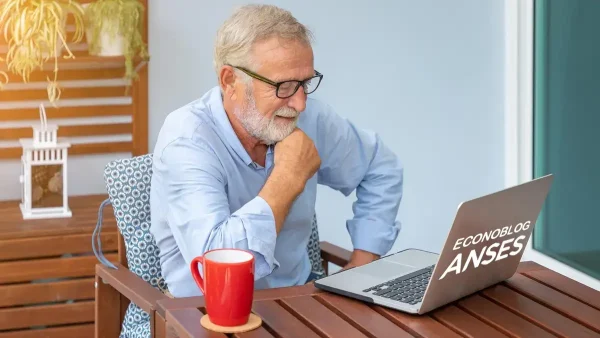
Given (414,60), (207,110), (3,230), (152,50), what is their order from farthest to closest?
1. (414,60)
2. (152,50)
3. (3,230)
4. (207,110)

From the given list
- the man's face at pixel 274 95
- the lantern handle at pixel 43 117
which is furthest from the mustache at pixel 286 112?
the lantern handle at pixel 43 117

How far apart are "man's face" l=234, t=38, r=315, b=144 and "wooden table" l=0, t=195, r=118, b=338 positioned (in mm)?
950

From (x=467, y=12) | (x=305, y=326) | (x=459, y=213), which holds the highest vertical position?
(x=467, y=12)

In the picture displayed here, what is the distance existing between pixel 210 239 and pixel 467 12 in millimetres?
2186

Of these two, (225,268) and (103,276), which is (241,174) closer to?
(103,276)

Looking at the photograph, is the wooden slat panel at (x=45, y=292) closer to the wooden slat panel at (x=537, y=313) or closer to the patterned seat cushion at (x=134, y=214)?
the patterned seat cushion at (x=134, y=214)

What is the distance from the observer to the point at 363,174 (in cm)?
252

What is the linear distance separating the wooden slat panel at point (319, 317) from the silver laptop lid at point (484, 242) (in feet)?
0.48

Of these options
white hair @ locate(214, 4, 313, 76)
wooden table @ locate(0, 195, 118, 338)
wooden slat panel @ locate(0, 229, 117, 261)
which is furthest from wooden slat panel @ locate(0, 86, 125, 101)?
white hair @ locate(214, 4, 313, 76)

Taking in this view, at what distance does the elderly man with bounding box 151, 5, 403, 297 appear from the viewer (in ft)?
6.46

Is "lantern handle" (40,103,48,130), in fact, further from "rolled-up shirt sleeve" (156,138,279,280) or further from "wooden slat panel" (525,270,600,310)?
"wooden slat panel" (525,270,600,310)

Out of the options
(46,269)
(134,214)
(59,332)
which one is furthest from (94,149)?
(134,214)

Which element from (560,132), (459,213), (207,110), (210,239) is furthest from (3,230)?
(560,132)

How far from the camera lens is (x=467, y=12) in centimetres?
380
